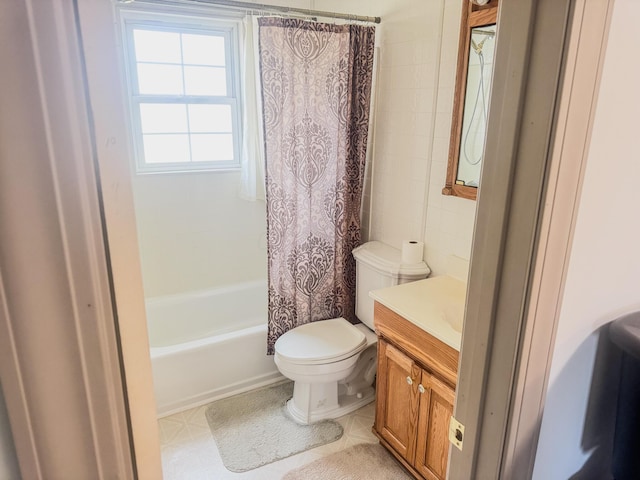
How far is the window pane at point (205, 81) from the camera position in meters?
2.74

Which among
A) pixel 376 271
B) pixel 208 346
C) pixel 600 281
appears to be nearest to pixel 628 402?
pixel 600 281

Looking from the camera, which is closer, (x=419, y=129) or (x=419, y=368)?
(x=419, y=368)

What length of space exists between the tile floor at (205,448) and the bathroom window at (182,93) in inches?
58.7

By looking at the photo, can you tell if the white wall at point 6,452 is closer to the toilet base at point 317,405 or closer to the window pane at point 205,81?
the toilet base at point 317,405

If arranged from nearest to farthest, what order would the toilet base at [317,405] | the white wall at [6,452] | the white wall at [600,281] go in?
the white wall at [6,452] < the white wall at [600,281] < the toilet base at [317,405]

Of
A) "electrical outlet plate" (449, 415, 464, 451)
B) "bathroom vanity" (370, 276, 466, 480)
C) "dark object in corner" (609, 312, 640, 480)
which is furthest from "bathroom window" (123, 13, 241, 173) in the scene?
"dark object in corner" (609, 312, 640, 480)

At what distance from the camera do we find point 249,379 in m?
2.63

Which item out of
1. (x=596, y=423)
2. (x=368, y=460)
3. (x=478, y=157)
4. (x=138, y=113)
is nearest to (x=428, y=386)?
(x=368, y=460)

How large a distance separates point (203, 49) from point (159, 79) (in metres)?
0.34

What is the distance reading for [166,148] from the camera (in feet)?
9.12

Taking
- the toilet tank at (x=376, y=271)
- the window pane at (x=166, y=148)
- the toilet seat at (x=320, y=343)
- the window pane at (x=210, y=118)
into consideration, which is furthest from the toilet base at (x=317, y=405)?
the window pane at (x=210, y=118)

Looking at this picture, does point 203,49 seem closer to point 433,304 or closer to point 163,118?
point 163,118

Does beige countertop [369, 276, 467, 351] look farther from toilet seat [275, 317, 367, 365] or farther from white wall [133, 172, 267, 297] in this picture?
white wall [133, 172, 267, 297]

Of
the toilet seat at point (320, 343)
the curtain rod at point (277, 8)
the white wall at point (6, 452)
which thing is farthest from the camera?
the toilet seat at point (320, 343)
